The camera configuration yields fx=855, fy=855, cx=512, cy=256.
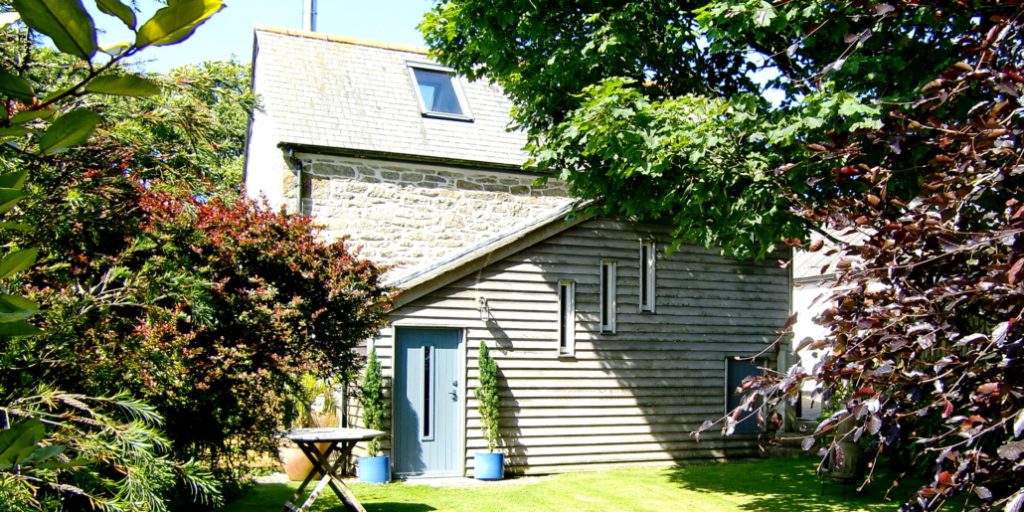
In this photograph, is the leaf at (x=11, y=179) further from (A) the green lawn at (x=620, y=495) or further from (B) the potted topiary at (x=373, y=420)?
(B) the potted topiary at (x=373, y=420)

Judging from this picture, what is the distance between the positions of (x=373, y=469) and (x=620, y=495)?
353 cm

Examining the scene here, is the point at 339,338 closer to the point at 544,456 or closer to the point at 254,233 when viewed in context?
the point at 254,233

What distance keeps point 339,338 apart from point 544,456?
18.5 ft

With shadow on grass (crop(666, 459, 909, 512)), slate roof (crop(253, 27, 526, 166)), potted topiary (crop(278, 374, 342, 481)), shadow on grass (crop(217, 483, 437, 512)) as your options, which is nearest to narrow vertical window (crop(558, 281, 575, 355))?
shadow on grass (crop(666, 459, 909, 512))

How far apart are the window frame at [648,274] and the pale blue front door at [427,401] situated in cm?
356

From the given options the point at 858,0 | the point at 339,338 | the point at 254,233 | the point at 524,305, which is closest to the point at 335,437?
the point at 339,338

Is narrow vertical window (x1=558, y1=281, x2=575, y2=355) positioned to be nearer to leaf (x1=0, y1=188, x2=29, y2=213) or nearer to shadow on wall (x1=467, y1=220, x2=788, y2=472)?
shadow on wall (x1=467, y1=220, x2=788, y2=472)

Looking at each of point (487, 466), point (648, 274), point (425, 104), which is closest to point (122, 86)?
point (487, 466)

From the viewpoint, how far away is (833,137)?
3.60 meters

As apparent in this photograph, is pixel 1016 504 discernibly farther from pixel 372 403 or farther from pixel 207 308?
pixel 372 403

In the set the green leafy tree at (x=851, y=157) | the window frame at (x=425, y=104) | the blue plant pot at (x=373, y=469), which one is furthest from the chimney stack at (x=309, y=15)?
the blue plant pot at (x=373, y=469)

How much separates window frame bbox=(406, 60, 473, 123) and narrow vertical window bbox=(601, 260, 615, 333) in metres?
4.22

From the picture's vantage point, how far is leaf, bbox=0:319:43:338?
2.12 ft

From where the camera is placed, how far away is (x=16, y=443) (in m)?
0.63
